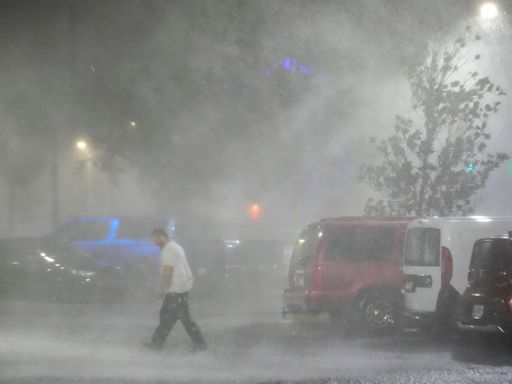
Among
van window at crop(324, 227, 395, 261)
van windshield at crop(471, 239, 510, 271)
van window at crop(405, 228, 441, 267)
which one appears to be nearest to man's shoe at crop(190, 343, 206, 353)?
van window at crop(324, 227, 395, 261)

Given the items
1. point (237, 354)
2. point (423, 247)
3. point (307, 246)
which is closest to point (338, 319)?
point (307, 246)

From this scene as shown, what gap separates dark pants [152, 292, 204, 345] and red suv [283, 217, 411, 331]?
2190 millimetres

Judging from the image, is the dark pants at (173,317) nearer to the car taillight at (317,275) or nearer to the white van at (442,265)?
the car taillight at (317,275)

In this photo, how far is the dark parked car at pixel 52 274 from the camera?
13883 mm

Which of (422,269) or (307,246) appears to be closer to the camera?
(422,269)

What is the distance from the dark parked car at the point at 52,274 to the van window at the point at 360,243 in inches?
223

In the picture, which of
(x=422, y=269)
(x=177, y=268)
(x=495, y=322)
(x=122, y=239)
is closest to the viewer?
(x=495, y=322)

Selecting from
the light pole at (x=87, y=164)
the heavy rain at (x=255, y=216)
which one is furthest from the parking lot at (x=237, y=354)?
the light pole at (x=87, y=164)

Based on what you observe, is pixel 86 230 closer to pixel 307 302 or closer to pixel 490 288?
pixel 307 302

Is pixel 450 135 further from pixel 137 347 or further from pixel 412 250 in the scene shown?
pixel 137 347

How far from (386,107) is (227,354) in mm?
10959

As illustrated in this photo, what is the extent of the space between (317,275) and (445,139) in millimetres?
5376

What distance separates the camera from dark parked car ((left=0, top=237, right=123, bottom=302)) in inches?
547

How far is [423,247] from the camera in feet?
30.8
